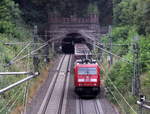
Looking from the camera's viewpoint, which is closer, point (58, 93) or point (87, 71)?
point (87, 71)

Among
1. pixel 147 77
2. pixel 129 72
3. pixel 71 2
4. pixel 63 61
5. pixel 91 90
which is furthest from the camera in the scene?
pixel 71 2

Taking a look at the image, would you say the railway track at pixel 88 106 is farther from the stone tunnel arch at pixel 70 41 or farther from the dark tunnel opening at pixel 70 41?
the dark tunnel opening at pixel 70 41

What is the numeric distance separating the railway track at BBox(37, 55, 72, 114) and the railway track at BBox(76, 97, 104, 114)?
2.70 feet

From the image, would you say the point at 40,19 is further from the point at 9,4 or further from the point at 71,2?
the point at 9,4

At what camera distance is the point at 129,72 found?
73.3 ft

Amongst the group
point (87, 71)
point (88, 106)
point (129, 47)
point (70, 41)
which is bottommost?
point (88, 106)

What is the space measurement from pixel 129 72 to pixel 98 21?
28.0 metres

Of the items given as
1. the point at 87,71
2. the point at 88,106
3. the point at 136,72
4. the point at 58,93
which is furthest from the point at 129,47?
the point at 136,72

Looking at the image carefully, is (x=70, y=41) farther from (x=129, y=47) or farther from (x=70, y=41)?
(x=129, y=47)

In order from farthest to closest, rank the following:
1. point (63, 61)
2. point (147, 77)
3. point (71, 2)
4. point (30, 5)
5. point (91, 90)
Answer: point (71, 2) < point (30, 5) < point (63, 61) < point (91, 90) < point (147, 77)

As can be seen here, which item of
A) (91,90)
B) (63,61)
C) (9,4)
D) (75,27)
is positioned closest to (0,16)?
(9,4)

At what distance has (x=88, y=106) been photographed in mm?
23719

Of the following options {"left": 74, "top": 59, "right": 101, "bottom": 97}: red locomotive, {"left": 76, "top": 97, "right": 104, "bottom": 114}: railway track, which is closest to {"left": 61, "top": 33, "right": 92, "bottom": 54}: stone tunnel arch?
{"left": 76, "top": 97, "right": 104, "bottom": 114}: railway track

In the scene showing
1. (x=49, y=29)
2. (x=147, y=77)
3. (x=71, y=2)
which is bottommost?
(x=147, y=77)
